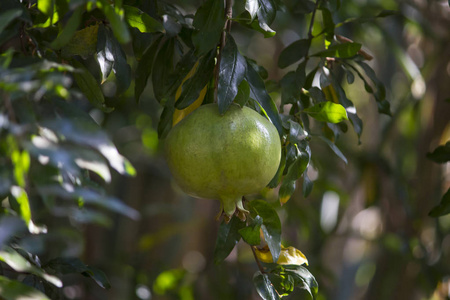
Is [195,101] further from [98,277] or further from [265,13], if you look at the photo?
[98,277]

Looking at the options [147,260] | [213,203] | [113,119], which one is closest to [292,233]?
[213,203]

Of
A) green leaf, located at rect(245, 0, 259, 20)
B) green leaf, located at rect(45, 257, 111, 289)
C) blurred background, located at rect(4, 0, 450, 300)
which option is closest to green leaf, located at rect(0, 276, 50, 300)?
green leaf, located at rect(45, 257, 111, 289)

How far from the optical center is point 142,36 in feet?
3.00

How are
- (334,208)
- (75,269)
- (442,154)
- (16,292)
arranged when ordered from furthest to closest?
Answer: 1. (334,208)
2. (442,154)
3. (75,269)
4. (16,292)

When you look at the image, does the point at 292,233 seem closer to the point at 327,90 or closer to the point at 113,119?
the point at 113,119

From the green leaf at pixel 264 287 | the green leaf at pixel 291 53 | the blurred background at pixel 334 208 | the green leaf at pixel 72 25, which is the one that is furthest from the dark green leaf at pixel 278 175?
the blurred background at pixel 334 208

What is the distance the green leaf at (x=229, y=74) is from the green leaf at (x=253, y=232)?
16 cm

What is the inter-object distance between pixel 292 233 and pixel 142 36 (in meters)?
1.34

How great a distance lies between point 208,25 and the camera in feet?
2.60

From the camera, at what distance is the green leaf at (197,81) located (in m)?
0.79

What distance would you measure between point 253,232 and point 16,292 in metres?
0.31

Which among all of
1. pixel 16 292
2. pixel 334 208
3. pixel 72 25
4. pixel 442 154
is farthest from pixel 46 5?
pixel 334 208

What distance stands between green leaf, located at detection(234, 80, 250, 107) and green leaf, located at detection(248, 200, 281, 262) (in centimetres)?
16

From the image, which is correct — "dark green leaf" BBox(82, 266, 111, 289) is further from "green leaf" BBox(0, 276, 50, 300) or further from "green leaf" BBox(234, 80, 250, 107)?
"green leaf" BBox(234, 80, 250, 107)
